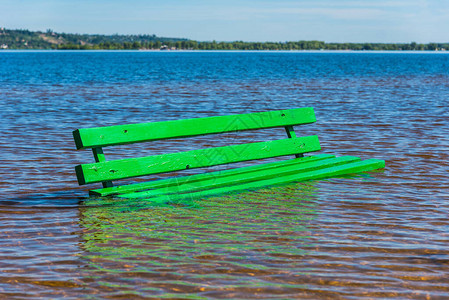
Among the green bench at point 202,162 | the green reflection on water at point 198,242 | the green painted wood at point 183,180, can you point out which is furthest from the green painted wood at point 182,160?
the green reflection on water at point 198,242

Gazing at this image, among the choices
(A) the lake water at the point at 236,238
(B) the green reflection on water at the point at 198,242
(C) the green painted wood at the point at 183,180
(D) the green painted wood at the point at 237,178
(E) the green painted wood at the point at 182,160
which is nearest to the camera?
(A) the lake water at the point at 236,238

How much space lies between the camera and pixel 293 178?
25.1ft

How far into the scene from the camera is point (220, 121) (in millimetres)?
7309

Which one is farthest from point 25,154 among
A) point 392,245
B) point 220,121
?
point 392,245

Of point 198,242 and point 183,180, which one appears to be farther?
point 183,180

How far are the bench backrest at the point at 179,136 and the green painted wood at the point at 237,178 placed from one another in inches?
9.0

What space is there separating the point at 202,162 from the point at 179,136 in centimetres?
45

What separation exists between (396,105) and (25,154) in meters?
14.9

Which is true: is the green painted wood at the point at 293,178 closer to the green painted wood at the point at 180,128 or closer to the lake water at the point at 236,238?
the lake water at the point at 236,238

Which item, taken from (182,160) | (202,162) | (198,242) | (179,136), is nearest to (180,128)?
(179,136)

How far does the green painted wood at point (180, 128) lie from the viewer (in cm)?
632

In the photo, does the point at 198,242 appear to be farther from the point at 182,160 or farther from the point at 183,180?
the point at 183,180

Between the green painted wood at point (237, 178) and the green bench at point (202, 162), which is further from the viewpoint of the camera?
the green painted wood at point (237, 178)

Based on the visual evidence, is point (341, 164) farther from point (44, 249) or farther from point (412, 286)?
point (44, 249)
